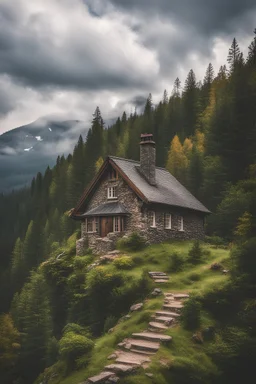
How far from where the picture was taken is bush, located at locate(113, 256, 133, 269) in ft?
90.2

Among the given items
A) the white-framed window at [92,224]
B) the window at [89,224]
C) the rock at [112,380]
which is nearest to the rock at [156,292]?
the rock at [112,380]

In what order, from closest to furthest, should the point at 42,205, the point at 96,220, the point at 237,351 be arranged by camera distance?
the point at 237,351
the point at 96,220
the point at 42,205

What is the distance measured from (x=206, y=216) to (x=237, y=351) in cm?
2899

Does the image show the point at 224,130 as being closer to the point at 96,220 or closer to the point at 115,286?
the point at 96,220

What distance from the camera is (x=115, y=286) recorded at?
25500 millimetres

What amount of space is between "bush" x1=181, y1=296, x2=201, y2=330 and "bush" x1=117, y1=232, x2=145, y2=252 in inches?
476

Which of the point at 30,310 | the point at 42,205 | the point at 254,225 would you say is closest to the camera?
the point at 254,225

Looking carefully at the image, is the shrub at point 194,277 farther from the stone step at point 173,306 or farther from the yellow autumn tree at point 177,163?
the yellow autumn tree at point 177,163

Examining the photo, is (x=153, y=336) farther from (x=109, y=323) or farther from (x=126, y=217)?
(x=126, y=217)

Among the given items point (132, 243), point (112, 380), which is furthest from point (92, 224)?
point (112, 380)

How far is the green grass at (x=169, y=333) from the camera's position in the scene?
16641 millimetres

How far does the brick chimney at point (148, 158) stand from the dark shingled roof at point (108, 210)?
402cm

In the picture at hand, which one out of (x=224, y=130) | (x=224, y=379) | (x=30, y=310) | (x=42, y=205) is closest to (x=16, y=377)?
(x=30, y=310)

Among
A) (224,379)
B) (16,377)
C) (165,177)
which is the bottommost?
(16,377)
